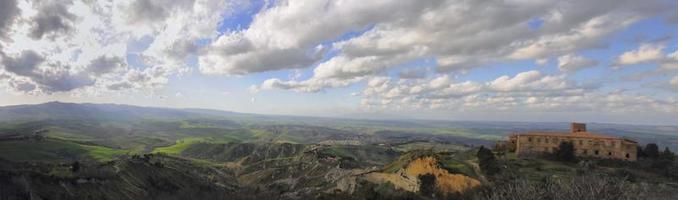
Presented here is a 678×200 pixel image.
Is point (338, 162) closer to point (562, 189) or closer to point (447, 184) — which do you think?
point (447, 184)

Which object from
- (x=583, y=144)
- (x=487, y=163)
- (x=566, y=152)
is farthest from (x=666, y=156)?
(x=487, y=163)

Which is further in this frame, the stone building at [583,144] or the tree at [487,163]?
the stone building at [583,144]

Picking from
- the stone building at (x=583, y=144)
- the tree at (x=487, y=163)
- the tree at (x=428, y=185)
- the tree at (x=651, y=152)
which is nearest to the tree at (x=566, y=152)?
the stone building at (x=583, y=144)

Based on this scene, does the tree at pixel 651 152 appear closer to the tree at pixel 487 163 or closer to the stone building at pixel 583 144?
the stone building at pixel 583 144

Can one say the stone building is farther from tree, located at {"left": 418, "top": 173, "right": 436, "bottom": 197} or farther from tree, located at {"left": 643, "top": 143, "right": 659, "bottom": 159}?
tree, located at {"left": 418, "top": 173, "right": 436, "bottom": 197}

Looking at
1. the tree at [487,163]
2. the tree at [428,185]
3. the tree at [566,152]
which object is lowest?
the tree at [428,185]
